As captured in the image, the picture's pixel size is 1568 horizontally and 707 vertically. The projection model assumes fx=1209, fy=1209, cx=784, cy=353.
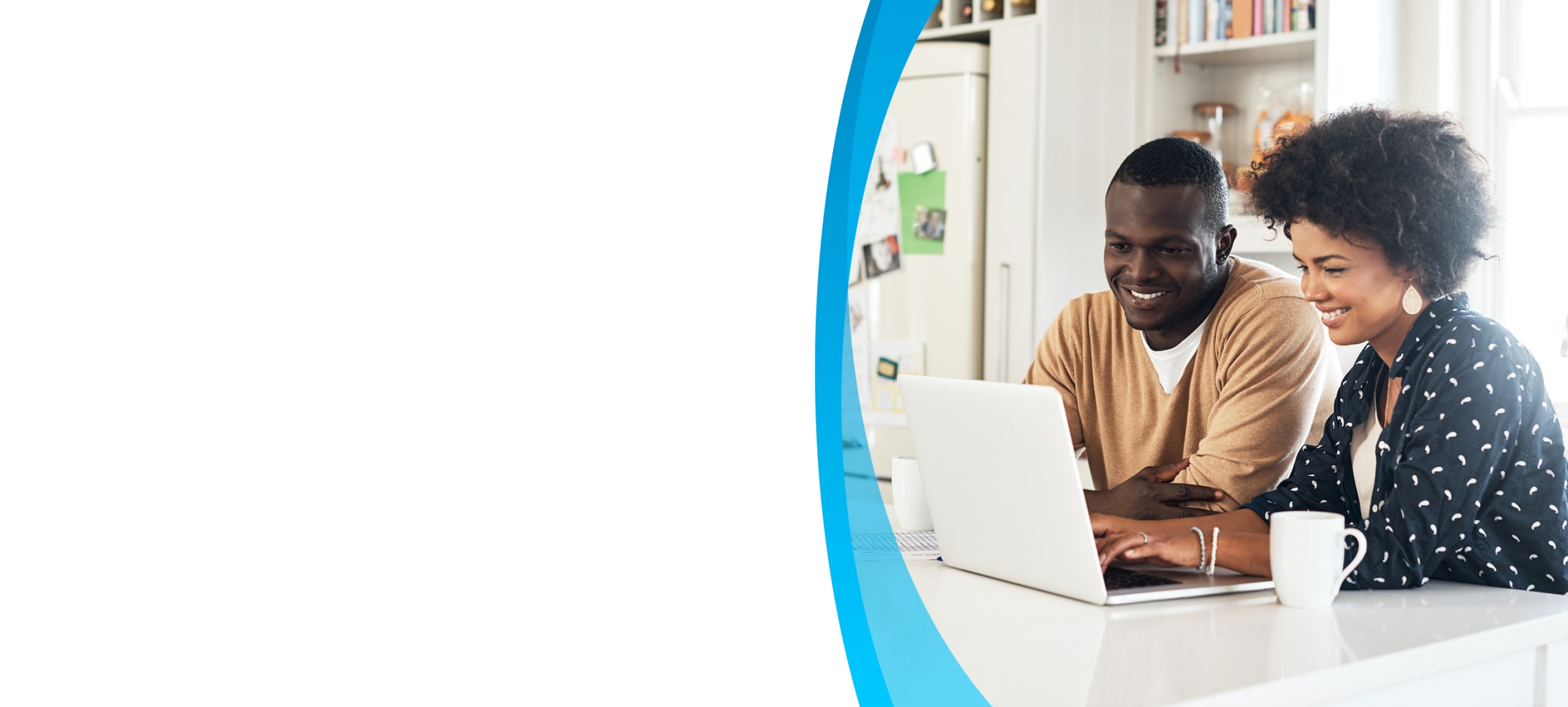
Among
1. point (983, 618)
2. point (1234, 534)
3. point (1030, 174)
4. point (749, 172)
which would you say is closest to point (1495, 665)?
point (1234, 534)

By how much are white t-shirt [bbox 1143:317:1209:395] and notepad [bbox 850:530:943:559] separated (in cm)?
45

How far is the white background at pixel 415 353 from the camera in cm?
71

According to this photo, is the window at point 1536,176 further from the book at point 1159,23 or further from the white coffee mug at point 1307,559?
the white coffee mug at point 1307,559

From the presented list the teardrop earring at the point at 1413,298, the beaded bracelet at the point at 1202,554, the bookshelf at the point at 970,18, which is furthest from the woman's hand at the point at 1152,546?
the bookshelf at the point at 970,18

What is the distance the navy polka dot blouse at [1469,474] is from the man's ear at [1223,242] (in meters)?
0.44

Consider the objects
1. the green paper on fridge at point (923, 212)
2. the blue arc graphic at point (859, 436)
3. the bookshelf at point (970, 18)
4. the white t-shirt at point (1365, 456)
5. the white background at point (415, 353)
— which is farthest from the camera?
the green paper on fridge at point (923, 212)

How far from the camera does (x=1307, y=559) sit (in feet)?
3.84

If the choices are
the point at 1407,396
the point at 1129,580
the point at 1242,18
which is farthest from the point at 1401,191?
the point at 1242,18

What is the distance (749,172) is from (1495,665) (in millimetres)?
835

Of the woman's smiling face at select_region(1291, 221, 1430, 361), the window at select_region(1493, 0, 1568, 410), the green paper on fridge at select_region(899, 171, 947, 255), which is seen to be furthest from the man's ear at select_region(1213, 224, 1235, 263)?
the window at select_region(1493, 0, 1568, 410)

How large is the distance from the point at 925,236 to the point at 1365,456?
7.26 feet

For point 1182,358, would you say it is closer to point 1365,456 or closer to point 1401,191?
point 1365,456

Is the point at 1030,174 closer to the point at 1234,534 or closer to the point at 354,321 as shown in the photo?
the point at 1234,534

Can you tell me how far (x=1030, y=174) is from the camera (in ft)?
11.1
